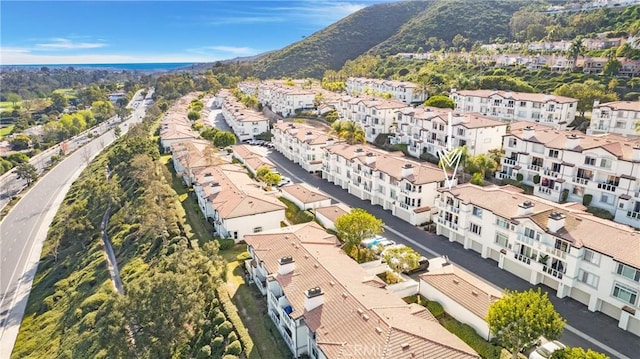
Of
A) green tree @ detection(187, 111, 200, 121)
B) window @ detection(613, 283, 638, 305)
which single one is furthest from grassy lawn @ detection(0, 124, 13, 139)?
window @ detection(613, 283, 638, 305)

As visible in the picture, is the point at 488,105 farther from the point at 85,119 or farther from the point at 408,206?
the point at 85,119

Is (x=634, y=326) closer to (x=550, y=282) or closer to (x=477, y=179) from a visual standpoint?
(x=550, y=282)

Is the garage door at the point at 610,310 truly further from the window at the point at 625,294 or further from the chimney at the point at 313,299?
the chimney at the point at 313,299

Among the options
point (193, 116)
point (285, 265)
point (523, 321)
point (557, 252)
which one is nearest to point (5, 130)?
point (193, 116)

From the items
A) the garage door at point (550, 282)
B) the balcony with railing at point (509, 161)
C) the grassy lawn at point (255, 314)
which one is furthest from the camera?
the balcony with railing at point (509, 161)

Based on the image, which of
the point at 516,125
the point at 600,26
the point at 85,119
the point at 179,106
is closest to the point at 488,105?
the point at 516,125

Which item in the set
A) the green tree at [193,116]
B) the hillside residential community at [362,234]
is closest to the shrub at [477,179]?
the hillside residential community at [362,234]
